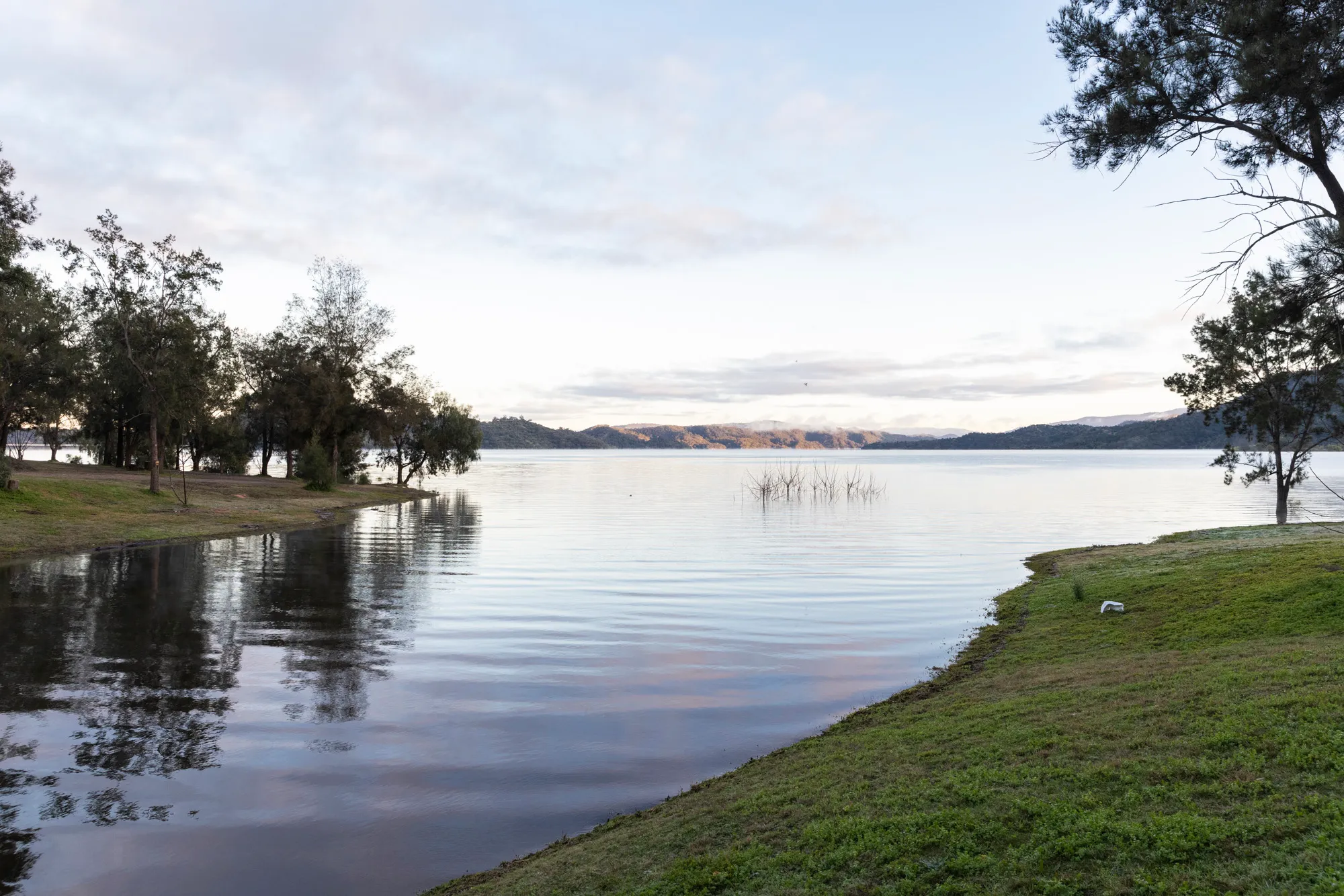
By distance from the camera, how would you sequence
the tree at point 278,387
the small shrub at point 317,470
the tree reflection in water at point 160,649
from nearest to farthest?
the tree reflection in water at point 160,649, the small shrub at point 317,470, the tree at point 278,387

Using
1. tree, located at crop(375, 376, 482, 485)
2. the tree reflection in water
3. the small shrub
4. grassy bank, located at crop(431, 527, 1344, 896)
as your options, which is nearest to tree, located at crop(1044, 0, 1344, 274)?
grassy bank, located at crop(431, 527, 1344, 896)

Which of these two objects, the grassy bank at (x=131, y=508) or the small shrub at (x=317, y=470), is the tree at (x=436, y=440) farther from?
the grassy bank at (x=131, y=508)

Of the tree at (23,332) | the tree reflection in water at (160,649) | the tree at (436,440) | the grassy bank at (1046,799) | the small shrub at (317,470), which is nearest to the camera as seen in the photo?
the grassy bank at (1046,799)

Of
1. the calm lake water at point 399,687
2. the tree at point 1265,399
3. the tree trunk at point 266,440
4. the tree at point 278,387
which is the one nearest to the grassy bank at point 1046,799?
the calm lake water at point 399,687

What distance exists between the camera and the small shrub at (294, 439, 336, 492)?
211ft

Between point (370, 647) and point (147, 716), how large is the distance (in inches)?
223

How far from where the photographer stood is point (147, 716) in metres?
12.6

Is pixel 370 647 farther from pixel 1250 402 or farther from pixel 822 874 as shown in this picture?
pixel 1250 402

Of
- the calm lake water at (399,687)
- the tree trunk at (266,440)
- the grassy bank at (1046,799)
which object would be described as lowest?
the calm lake water at (399,687)

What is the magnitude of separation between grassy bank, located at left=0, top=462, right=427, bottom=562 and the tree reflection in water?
2.64 metres

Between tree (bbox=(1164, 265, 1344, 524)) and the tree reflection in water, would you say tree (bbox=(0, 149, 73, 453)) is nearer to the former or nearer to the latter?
the tree reflection in water

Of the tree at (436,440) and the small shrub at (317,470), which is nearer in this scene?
the small shrub at (317,470)

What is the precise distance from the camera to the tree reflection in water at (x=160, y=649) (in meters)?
10.4

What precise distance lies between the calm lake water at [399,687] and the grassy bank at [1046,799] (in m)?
1.68
